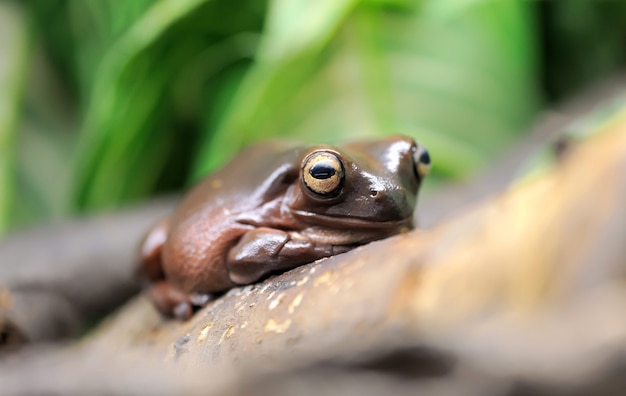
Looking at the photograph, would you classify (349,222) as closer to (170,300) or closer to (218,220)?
(218,220)

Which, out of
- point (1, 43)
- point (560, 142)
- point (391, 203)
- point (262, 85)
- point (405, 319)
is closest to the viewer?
point (405, 319)

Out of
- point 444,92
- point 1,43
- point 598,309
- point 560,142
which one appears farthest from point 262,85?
point 598,309

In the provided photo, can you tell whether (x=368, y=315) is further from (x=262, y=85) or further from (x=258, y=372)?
(x=262, y=85)

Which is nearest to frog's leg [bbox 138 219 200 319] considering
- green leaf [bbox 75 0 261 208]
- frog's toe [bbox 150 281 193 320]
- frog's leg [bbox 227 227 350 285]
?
frog's toe [bbox 150 281 193 320]

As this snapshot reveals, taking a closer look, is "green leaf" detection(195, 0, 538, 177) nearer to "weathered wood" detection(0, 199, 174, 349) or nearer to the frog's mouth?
"weathered wood" detection(0, 199, 174, 349)

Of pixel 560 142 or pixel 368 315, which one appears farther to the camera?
pixel 560 142

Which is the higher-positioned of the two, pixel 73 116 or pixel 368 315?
pixel 73 116

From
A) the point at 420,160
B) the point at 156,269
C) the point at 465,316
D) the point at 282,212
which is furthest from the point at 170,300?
the point at 465,316

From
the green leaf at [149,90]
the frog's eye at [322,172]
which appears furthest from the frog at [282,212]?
the green leaf at [149,90]
